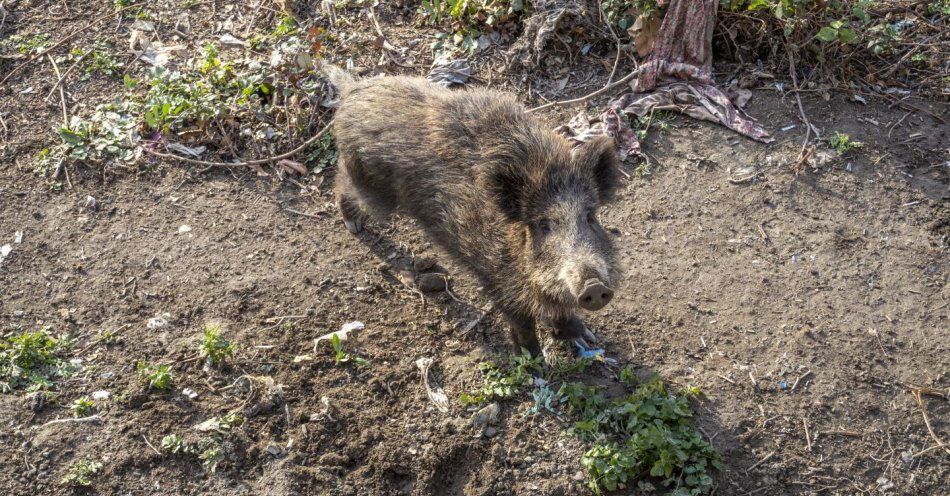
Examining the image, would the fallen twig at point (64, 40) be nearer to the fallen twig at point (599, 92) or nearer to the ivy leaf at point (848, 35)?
the fallen twig at point (599, 92)

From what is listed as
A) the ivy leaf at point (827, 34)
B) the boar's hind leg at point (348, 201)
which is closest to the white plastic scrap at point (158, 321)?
the boar's hind leg at point (348, 201)

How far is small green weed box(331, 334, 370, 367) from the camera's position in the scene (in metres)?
4.55

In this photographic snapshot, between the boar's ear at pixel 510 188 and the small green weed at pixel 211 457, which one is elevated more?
the boar's ear at pixel 510 188

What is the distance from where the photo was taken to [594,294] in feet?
12.5

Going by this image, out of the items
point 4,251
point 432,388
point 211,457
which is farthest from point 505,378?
point 4,251

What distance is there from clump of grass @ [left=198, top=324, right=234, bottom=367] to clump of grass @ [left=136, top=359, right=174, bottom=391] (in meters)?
0.22

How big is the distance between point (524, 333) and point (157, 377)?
2.08m

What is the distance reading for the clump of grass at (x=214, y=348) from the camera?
14.8 ft

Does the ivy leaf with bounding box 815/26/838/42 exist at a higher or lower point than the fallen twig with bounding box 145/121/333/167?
higher

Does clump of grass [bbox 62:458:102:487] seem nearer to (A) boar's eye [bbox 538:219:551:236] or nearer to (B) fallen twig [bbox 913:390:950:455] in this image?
(A) boar's eye [bbox 538:219:551:236]

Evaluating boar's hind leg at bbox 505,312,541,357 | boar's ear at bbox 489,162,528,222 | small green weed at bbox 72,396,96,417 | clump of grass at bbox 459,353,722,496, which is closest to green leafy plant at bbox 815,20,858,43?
boar's ear at bbox 489,162,528,222

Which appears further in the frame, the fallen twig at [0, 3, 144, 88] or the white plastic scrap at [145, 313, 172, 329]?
the fallen twig at [0, 3, 144, 88]

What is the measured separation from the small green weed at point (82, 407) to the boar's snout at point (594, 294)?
270 centimetres

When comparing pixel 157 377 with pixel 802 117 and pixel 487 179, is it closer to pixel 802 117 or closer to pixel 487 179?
pixel 487 179
